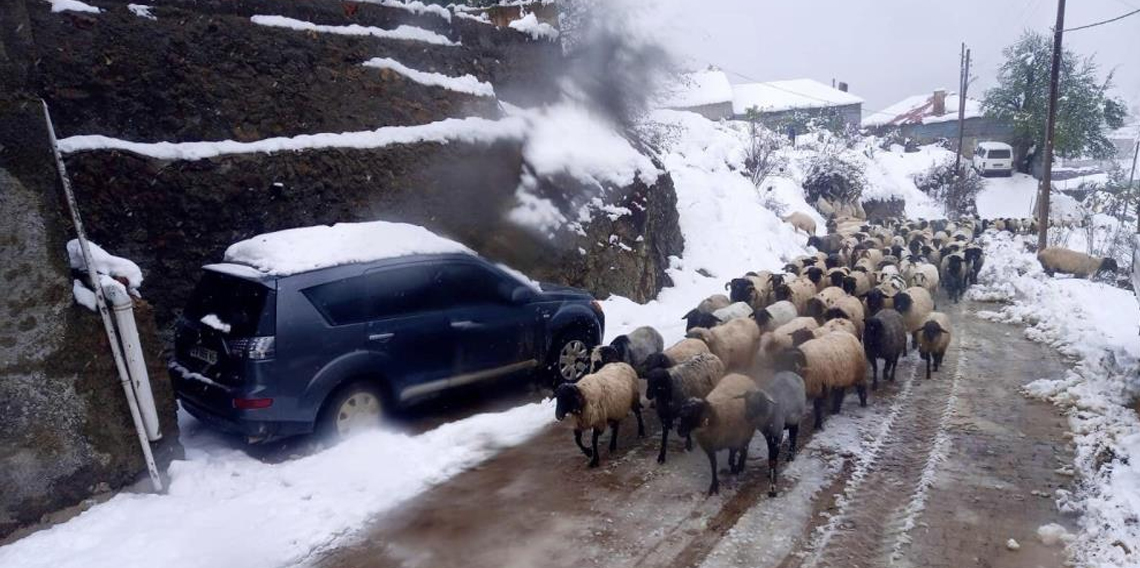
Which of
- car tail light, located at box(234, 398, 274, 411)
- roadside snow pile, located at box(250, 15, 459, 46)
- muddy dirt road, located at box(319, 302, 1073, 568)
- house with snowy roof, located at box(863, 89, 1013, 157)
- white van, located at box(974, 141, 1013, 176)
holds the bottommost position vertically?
muddy dirt road, located at box(319, 302, 1073, 568)

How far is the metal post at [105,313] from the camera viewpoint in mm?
5512

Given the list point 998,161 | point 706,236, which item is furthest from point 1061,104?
point 706,236

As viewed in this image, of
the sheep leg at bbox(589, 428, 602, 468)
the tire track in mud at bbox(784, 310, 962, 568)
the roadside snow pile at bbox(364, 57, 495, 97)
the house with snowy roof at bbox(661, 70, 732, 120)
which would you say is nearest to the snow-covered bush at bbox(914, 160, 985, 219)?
the house with snowy roof at bbox(661, 70, 732, 120)

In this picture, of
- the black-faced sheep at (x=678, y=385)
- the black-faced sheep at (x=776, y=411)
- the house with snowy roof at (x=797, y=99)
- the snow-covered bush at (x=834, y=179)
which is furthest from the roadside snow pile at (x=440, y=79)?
the house with snowy roof at (x=797, y=99)

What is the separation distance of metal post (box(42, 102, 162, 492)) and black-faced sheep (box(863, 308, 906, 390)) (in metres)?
8.37

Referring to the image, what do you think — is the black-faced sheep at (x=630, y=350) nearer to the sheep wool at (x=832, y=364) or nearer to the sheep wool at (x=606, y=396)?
the sheep wool at (x=606, y=396)

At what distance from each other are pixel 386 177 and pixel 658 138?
12.4 metres

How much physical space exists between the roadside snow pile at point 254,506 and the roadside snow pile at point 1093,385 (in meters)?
5.09

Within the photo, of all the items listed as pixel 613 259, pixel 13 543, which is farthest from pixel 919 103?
pixel 13 543

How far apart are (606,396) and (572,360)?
1995 millimetres

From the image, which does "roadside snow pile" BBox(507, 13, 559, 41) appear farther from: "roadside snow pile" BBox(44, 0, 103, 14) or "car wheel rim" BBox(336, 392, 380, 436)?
"car wheel rim" BBox(336, 392, 380, 436)

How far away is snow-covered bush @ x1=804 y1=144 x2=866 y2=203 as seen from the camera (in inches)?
1211

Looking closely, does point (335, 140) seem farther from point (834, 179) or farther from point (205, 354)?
point (834, 179)

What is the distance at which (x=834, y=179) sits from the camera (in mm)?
30734
